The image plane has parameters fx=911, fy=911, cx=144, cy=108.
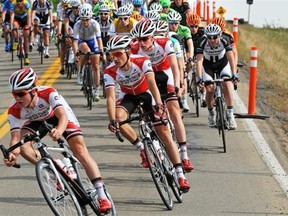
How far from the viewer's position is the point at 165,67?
13.3 metres

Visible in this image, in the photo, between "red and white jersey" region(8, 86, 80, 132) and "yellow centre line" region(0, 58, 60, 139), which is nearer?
"red and white jersey" region(8, 86, 80, 132)

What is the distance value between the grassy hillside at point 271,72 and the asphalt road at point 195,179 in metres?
1.78

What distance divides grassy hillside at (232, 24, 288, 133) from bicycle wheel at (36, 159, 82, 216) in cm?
780

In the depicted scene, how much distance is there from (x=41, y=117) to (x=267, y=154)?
519 cm

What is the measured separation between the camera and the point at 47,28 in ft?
82.7

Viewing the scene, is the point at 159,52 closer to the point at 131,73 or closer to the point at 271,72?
the point at 131,73

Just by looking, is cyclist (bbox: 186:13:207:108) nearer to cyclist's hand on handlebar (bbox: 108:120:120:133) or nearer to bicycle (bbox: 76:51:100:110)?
bicycle (bbox: 76:51:100:110)

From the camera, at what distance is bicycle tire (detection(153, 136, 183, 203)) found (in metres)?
10.8

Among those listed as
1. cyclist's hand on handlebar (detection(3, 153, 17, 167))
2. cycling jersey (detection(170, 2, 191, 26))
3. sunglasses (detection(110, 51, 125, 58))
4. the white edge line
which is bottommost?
the white edge line

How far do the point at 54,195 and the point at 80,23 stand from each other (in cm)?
1017

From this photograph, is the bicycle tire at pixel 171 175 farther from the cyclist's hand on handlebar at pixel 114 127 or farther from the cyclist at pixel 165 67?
the cyclist's hand on handlebar at pixel 114 127

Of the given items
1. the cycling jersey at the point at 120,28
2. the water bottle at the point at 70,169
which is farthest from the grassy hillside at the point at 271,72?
the water bottle at the point at 70,169

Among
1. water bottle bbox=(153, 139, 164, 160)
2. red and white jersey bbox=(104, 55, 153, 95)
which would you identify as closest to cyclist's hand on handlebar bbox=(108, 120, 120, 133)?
water bottle bbox=(153, 139, 164, 160)

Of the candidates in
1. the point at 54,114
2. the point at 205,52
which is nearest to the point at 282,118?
the point at 205,52
